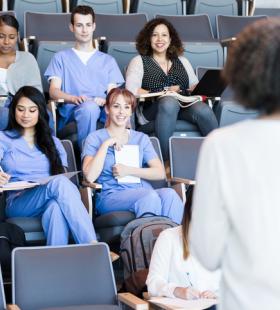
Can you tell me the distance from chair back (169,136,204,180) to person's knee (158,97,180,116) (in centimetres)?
28

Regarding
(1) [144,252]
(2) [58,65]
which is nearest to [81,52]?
(2) [58,65]

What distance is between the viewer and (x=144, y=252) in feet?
13.1

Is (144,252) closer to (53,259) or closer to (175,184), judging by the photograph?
(53,259)

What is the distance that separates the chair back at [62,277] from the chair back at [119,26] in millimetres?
2861

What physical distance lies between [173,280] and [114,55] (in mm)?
2767

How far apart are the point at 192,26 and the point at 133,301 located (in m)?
3.48

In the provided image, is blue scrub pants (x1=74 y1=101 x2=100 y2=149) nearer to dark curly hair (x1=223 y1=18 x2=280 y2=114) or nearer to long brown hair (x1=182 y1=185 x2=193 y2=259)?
long brown hair (x1=182 y1=185 x2=193 y2=259)

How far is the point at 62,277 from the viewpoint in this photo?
12.1 feet

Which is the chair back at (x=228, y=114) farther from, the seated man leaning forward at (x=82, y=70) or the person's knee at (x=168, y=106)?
the seated man leaning forward at (x=82, y=70)

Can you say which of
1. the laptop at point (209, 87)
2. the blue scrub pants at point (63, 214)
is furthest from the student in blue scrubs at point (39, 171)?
the laptop at point (209, 87)

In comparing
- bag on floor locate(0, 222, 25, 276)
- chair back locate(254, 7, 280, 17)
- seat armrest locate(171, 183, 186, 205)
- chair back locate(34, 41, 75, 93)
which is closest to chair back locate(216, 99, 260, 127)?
seat armrest locate(171, 183, 186, 205)

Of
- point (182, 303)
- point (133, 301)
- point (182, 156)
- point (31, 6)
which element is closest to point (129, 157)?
point (182, 156)

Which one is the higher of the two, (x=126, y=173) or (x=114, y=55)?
(x=114, y=55)

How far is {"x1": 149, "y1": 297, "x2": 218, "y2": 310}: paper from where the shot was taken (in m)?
3.20
